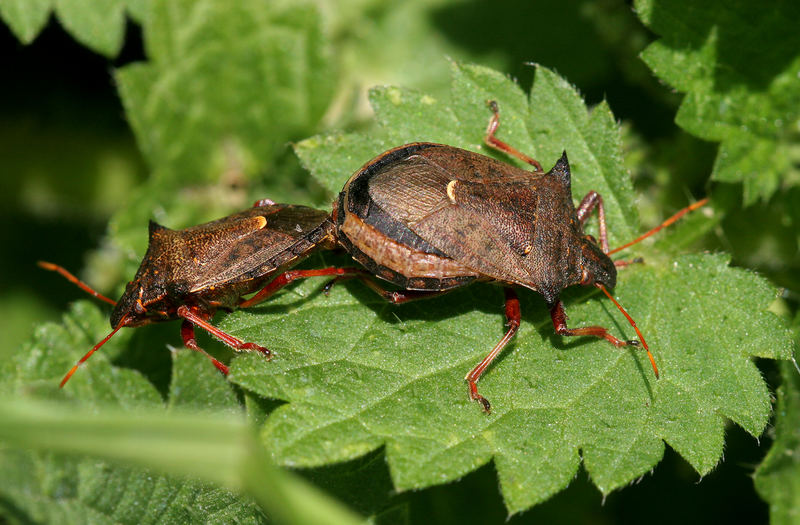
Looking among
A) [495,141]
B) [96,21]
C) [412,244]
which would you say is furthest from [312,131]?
[412,244]

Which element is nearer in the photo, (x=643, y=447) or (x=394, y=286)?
(x=643, y=447)

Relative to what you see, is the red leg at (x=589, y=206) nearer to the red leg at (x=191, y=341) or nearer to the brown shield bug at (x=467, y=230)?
the brown shield bug at (x=467, y=230)

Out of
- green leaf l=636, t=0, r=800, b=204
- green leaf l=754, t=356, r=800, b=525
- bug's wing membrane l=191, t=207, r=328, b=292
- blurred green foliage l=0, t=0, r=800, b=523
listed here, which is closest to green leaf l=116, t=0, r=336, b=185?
blurred green foliage l=0, t=0, r=800, b=523

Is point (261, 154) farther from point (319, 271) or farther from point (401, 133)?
point (319, 271)

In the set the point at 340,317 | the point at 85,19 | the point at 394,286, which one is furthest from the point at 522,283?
the point at 85,19

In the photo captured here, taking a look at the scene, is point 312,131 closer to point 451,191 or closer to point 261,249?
point 261,249

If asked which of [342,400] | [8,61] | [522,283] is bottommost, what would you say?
[342,400]

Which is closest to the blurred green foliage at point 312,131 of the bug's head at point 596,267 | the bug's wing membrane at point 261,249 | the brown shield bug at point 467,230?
the bug's wing membrane at point 261,249
